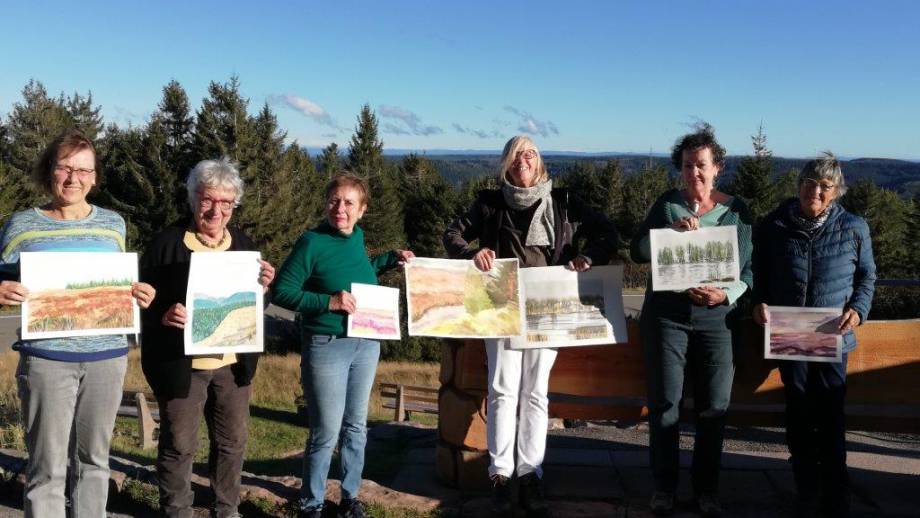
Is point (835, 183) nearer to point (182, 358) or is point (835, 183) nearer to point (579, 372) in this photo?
point (579, 372)

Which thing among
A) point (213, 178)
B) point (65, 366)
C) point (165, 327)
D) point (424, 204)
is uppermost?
point (424, 204)

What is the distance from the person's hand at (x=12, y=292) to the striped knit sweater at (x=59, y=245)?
0.12 m

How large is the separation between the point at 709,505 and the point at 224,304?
288 centimetres

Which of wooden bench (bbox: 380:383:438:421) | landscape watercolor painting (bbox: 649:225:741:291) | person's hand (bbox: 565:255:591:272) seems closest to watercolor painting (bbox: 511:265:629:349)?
person's hand (bbox: 565:255:591:272)

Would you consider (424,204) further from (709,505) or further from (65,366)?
(65,366)

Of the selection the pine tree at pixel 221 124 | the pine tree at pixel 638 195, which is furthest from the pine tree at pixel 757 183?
the pine tree at pixel 221 124

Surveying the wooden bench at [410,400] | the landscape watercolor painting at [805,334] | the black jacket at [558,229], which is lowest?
the wooden bench at [410,400]

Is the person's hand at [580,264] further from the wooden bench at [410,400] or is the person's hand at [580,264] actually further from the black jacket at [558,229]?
the wooden bench at [410,400]

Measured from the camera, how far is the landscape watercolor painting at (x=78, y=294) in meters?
3.51

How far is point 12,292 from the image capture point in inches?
135

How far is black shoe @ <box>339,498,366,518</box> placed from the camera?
4320mm

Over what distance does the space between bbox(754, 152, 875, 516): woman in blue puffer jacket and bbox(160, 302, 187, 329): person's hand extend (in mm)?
3073

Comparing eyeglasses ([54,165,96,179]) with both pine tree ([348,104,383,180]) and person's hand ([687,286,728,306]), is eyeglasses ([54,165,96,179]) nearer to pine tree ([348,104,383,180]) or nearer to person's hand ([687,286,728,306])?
person's hand ([687,286,728,306])

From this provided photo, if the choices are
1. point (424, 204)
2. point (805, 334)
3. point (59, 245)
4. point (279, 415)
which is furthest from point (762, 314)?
point (424, 204)
